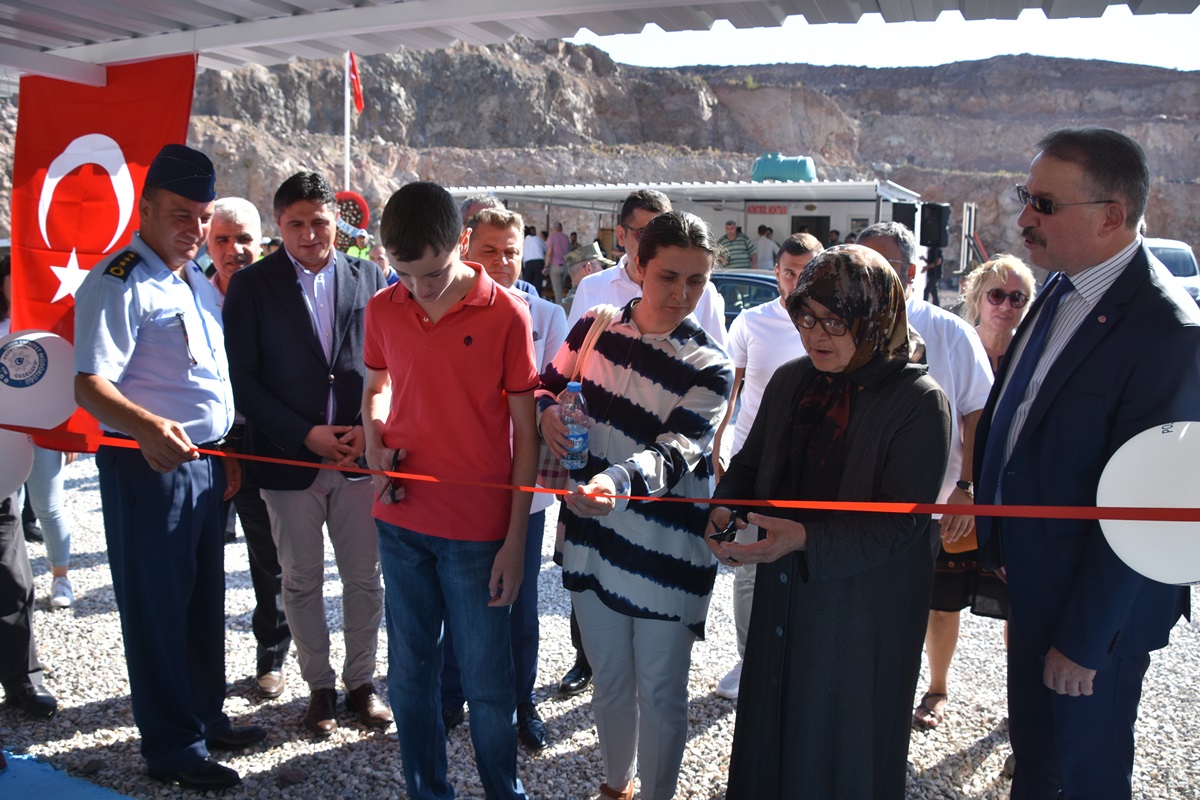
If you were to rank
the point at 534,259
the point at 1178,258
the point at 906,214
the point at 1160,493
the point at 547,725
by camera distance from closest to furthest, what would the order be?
the point at 1160,493
the point at 547,725
the point at 906,214
the point at 1178,258
the point at 534,259

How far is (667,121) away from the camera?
200 ft

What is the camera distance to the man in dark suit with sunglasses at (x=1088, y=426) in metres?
2.12

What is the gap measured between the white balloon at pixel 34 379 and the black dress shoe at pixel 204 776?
1.43 metres

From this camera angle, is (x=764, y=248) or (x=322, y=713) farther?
(x=764, y=248)

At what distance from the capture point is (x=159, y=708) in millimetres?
3141

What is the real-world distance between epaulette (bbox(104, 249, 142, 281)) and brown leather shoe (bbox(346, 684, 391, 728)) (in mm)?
1872

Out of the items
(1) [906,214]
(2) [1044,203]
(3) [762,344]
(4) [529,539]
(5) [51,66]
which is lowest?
(4) [529,539]

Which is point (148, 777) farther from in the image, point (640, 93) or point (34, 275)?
point (640, 93)

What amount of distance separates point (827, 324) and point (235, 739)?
2.77 metres

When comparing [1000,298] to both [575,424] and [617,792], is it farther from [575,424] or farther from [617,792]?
[617,792]

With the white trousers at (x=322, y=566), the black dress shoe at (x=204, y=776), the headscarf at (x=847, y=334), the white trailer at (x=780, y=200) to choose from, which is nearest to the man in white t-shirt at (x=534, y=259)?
the white trailer at (x=780, y=200)

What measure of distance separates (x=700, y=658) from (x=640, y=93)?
61509 millimetres

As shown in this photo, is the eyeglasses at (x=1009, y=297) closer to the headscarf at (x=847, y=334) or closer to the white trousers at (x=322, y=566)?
the headscarf at (x=847, y=334)

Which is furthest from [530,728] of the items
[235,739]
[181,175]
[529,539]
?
[181,175]
